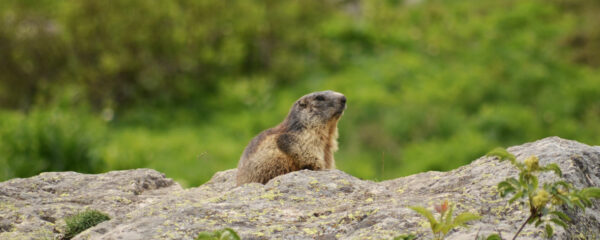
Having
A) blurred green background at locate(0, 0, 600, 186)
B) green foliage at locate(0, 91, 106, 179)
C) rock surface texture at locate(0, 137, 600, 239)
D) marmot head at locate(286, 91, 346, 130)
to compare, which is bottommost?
rock surface texture at locate(0, 137, 600, 239)

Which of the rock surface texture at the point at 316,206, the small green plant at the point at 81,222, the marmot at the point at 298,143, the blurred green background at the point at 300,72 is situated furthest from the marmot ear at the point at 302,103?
the blurred green background at the point at 300,72

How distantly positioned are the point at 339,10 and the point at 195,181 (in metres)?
10.7

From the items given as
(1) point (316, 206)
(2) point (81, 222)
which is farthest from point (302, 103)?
(2) point (81, 222)

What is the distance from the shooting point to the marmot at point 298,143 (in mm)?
6285

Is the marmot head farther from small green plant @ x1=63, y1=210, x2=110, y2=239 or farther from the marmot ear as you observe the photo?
small green plant @ x1=63, y1=210, x2=110, y2=239

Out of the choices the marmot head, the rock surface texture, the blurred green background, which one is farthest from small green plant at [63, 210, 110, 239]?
the blurred green background

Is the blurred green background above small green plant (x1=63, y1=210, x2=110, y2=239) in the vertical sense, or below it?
above

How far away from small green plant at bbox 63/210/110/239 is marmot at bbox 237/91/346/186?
1706 mm

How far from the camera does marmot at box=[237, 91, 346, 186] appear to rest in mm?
6285

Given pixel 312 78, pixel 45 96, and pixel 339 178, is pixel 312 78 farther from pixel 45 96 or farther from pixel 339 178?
pixel 339 178

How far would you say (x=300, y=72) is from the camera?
19078 millimetres

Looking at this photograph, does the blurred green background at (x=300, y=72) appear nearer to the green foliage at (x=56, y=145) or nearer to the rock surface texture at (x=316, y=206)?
the green foliage at (x=56, y=145)

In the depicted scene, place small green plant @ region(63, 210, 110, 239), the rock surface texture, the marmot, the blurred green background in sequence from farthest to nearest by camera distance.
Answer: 1. the blurred green background
2. the marmot
3. small green plant @ region(63, 210, 110, 239)
4. the rock surface texture

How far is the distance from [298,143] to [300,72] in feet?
40.9
